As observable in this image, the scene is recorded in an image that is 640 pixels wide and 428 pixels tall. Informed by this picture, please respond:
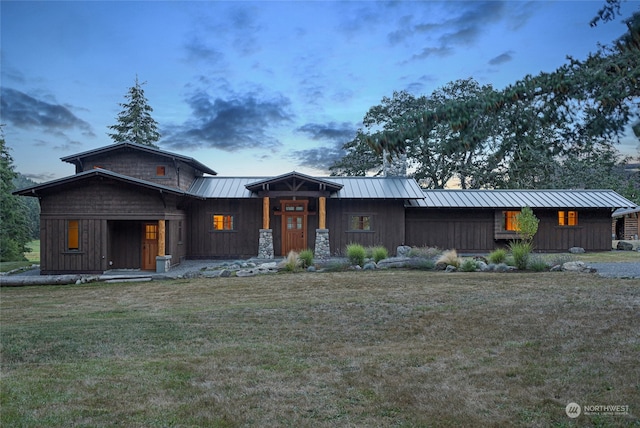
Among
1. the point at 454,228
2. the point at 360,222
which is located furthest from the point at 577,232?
the point at 360,222

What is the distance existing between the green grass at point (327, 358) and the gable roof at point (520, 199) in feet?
37.8

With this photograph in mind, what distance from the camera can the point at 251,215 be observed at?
21.5 metres

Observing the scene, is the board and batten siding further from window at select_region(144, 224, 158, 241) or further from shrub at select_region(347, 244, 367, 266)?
window at select_region(144, 224, 158, 241)

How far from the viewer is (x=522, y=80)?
579 cm

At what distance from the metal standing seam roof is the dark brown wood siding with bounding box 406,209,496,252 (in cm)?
181

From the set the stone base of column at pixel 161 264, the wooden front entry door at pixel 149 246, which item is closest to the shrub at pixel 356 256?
the stone base of column at pixel 161 264

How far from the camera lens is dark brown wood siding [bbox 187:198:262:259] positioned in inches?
837

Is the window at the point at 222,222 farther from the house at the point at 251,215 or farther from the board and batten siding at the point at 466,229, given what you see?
the board and batten siding at the point at 466,229

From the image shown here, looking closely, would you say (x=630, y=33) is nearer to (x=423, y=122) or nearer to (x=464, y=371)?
(x=423, y=122)

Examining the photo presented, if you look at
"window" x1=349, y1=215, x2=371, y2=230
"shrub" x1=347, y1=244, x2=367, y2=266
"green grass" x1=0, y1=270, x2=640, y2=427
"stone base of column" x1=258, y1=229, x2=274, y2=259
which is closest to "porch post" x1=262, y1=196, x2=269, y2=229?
"stone base of column" x1=258, y1=229, x2=274, y2=259

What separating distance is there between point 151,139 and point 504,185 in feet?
98.2

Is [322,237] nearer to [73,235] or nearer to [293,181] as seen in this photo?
[293,181]

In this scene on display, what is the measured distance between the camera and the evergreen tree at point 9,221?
90.1 feet

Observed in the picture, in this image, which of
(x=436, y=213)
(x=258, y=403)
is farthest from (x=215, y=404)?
(x=436, y=213)
